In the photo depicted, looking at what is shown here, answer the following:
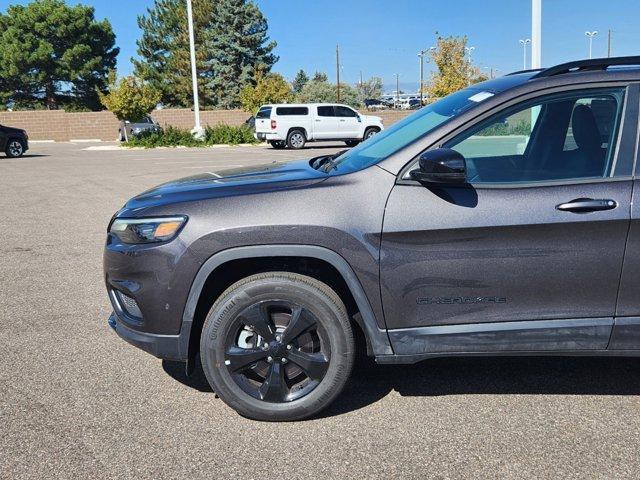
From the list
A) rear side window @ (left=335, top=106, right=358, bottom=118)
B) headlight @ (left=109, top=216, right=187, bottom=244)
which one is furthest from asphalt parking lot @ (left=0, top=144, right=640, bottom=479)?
rear side window @ (left=335, top=106, right=358, bottom=118)

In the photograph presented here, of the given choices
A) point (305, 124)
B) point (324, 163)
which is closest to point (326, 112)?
point (305, 124)

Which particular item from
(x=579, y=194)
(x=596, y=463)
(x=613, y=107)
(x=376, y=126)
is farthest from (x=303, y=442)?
(x=376, y=126)

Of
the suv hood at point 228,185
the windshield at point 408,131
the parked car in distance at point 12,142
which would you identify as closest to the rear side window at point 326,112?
the parked car in distance at point 12,142

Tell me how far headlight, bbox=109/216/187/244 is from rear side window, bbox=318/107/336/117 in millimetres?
25475

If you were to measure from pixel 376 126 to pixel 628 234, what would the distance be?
26.9 metres

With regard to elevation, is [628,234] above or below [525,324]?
above

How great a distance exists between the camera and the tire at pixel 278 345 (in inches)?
131

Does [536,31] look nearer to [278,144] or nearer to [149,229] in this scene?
[149,229]

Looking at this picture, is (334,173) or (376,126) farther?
(376,126)

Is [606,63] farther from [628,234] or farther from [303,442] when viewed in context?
[303,442]

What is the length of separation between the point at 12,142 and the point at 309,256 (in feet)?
79.4

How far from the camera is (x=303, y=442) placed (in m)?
3.25

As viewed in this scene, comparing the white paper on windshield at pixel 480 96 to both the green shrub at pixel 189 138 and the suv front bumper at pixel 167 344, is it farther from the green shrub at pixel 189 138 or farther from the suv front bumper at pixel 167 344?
the green shrub at pixel 189 138

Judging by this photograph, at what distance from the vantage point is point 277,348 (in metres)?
3.38
